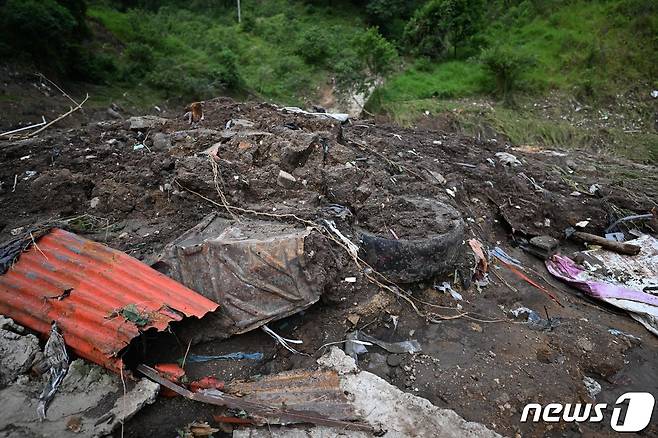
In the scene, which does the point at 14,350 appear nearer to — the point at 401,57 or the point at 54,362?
the point at 54,362

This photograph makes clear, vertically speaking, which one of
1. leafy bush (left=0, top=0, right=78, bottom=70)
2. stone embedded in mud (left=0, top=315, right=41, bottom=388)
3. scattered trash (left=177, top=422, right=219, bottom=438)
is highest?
leafy bush (left=0, top=0, right=78, bottom=70)

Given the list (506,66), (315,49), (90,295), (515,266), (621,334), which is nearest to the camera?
(90,295)

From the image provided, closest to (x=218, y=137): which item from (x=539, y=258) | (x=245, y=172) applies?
(x=245, y=172)

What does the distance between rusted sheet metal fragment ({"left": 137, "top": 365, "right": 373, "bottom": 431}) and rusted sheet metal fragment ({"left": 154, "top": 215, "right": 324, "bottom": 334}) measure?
1.71 ft

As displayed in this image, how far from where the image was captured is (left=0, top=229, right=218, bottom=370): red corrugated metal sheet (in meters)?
2.34

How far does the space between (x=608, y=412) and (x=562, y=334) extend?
2.27 feet

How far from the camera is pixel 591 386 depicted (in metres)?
2.89

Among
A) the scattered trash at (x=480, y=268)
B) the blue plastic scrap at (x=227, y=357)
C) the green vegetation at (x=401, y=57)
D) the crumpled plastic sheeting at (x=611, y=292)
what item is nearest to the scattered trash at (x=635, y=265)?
the crumpled plastic sheeting at (x=611, y=292)

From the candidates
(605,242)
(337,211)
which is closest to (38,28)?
(337,211)

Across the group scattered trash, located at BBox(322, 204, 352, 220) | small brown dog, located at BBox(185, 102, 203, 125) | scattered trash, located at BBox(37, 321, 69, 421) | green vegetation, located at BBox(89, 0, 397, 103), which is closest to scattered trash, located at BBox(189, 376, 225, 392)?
scattered trash, located at BBox(37, 321, 69, 421)

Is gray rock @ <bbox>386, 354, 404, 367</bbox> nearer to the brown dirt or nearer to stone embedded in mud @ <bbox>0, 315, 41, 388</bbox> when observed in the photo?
the brown dirt

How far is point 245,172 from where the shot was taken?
157 inches

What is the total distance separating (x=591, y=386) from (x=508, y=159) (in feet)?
13.3

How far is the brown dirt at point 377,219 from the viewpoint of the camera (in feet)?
9.05
